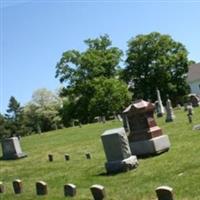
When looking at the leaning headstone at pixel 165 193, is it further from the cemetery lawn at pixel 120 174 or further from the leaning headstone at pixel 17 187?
the leaning headstone at pixel 17 187

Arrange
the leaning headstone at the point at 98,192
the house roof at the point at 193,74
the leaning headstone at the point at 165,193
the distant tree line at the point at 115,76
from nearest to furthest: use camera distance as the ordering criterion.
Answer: the leaning headstone at the point at 165,193
the leaning headstone at the point at 98,192
the distant tree line at the point at 115,76
the house roof at the point at 193,74

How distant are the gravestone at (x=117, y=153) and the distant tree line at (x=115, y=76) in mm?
52775

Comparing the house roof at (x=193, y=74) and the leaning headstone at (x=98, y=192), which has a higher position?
the house roof at (x=193, y=74)

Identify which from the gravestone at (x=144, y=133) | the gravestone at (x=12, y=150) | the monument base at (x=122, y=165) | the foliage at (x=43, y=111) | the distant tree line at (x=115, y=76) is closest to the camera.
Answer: the monument base at (x=122, y=165)

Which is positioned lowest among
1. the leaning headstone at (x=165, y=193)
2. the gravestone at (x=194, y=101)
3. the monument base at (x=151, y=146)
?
the leaning headstone at (x=165, y=193)

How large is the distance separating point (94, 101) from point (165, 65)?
1544cm

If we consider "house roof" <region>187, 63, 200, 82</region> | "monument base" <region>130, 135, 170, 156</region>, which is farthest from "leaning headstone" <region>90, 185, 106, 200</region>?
"house roof" <region>187, 63, 200, 82</region>

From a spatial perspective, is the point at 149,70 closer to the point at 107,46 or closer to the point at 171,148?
the point at 107,46

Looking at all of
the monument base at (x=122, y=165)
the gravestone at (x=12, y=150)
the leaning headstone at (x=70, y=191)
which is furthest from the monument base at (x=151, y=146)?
the gravestone at (x=12, y=150)

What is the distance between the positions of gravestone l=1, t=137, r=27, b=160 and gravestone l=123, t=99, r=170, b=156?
862 cm

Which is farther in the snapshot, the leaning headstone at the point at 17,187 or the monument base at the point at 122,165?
the monument base at the point at 122,165

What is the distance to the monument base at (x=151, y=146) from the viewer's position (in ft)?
59.0

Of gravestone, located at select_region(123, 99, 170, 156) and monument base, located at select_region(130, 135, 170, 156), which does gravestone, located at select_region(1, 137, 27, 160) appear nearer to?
gravestone, located at select_region(123, 99, 170, 156)

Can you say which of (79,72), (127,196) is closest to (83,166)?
(127,196)
